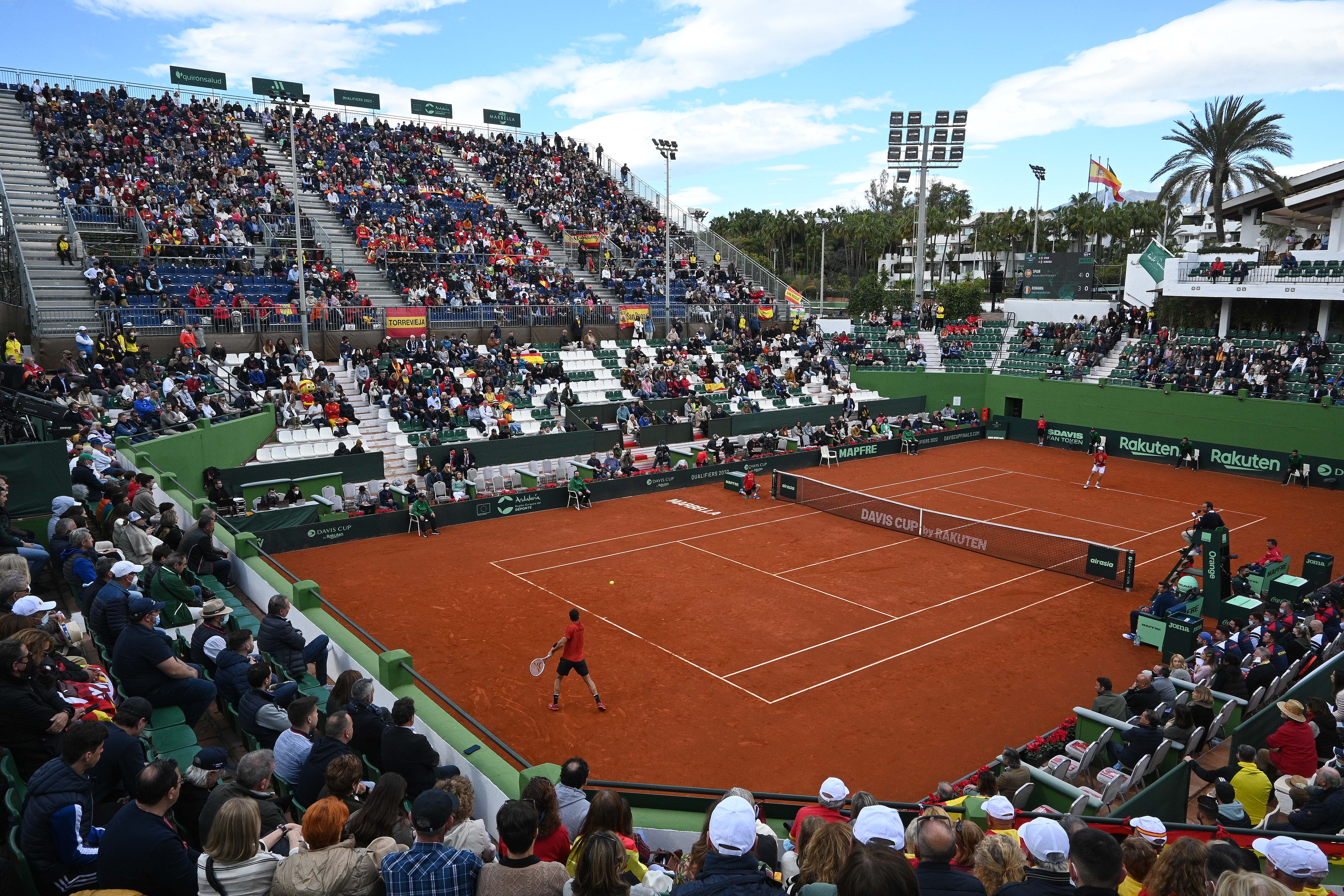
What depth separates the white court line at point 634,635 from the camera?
14914mm

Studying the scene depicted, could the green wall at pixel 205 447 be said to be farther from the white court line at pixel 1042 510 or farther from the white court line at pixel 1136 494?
the white court line at pixel 1136 494

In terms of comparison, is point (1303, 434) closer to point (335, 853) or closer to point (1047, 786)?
point (1047, 786)

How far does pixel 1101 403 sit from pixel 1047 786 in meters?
35.5

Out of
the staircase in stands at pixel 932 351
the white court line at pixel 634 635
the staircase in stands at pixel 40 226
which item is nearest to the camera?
the white court line at pixel 634 635

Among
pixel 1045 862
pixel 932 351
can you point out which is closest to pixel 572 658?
pixel 1045 862

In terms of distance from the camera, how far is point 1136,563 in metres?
22.3

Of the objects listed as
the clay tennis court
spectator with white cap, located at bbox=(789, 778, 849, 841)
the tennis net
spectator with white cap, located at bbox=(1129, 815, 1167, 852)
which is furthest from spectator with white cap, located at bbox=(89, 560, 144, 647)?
the tennis net

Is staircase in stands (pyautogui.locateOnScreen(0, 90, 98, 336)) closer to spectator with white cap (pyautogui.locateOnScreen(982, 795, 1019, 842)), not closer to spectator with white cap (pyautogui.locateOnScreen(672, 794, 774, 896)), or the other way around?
spectator with white cap (pyautogui.locateOnScreen(672, 794, 774, 896))

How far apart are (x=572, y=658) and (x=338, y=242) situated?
107 feet

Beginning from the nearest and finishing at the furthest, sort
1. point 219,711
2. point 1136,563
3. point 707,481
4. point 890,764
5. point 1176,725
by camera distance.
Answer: point 219,711 → point 1176,725 → point 890,764 → point 1136,563 → point 707,481

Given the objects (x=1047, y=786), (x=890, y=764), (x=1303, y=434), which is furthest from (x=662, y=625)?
(x=1303, y=434)

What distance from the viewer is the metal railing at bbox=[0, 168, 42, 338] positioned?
87.7 feet

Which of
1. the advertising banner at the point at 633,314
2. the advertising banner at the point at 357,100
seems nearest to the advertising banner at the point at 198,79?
the advertising banner at the point at 357,100

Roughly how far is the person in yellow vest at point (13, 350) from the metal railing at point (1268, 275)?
46843 mm
